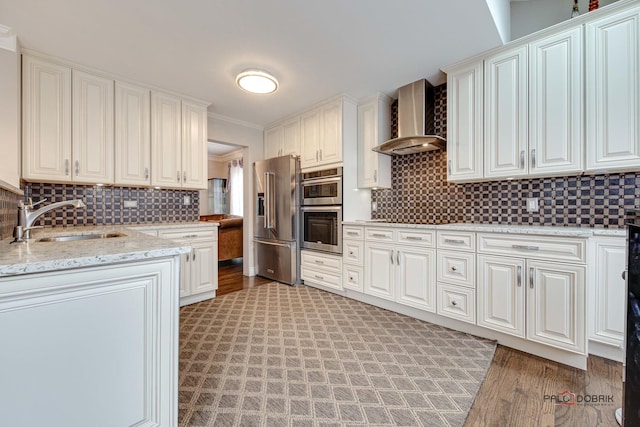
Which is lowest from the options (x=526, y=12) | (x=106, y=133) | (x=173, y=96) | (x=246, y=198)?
(x=246, y=198)

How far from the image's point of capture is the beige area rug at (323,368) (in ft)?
4.64

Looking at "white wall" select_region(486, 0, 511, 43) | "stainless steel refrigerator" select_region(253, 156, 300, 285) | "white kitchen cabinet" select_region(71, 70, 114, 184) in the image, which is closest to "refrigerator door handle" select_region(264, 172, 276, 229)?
"stainless steel refrigerator" select_region(253, 156, 300, 285)

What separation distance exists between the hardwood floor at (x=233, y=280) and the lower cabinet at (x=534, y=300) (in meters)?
2.77

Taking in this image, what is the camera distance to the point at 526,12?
255cm

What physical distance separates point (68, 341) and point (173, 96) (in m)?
3.00

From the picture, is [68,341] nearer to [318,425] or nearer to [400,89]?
[318,425]

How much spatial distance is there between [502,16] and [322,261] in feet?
9.78

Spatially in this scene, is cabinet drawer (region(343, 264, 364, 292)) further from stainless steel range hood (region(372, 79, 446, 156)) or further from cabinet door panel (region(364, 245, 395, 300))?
stainless steel range hood (region(372, 79, 446, 156))

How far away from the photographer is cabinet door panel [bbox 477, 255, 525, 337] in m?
2.01

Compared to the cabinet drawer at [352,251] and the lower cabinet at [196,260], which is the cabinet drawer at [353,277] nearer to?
the cabinet drawer at [352,251]

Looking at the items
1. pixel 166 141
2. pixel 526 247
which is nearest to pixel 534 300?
pixel 526 247

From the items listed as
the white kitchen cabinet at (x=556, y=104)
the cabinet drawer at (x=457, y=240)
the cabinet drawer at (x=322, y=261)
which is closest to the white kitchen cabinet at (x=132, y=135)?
the cabinet drawer at (x=322, y=261)

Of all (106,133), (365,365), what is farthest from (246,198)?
(365,365)

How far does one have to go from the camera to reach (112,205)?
309 centimetres
